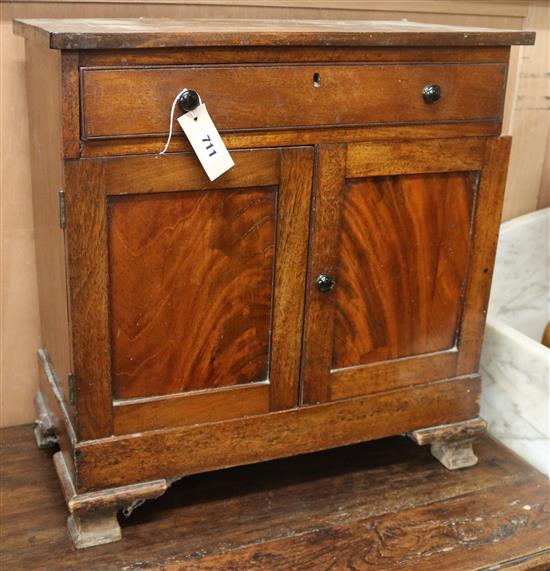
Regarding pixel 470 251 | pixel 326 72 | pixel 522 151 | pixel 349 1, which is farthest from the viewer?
pixel 522 151

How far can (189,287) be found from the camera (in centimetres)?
126

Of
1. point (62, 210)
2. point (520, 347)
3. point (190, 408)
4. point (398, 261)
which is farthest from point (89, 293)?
point (520, 347)

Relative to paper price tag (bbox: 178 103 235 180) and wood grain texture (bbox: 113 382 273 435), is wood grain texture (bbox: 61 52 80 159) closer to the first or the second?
paper price tag (bbox: 178 103 235 180)

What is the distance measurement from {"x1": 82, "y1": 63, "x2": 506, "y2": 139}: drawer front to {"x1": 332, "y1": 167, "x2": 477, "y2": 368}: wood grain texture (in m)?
0.11

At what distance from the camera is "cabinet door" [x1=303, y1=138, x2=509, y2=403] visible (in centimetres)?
132

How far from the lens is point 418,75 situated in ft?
4.25

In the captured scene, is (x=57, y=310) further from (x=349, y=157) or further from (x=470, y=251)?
(x=470, y=251)

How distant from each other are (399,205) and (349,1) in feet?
1.82

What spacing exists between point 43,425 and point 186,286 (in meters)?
0.45

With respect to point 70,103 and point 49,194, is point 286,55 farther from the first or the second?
point 49,194

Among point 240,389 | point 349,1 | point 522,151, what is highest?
point 349,1

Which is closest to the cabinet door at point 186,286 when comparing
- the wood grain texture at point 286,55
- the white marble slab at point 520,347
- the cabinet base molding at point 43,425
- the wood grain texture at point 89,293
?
the wood grain texture at point 89,293

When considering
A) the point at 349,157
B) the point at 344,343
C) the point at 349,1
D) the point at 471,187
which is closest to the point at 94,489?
the point at 344,343

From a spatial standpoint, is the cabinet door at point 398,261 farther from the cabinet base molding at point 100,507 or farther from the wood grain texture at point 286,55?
the cabinet base molding at point 100,507
